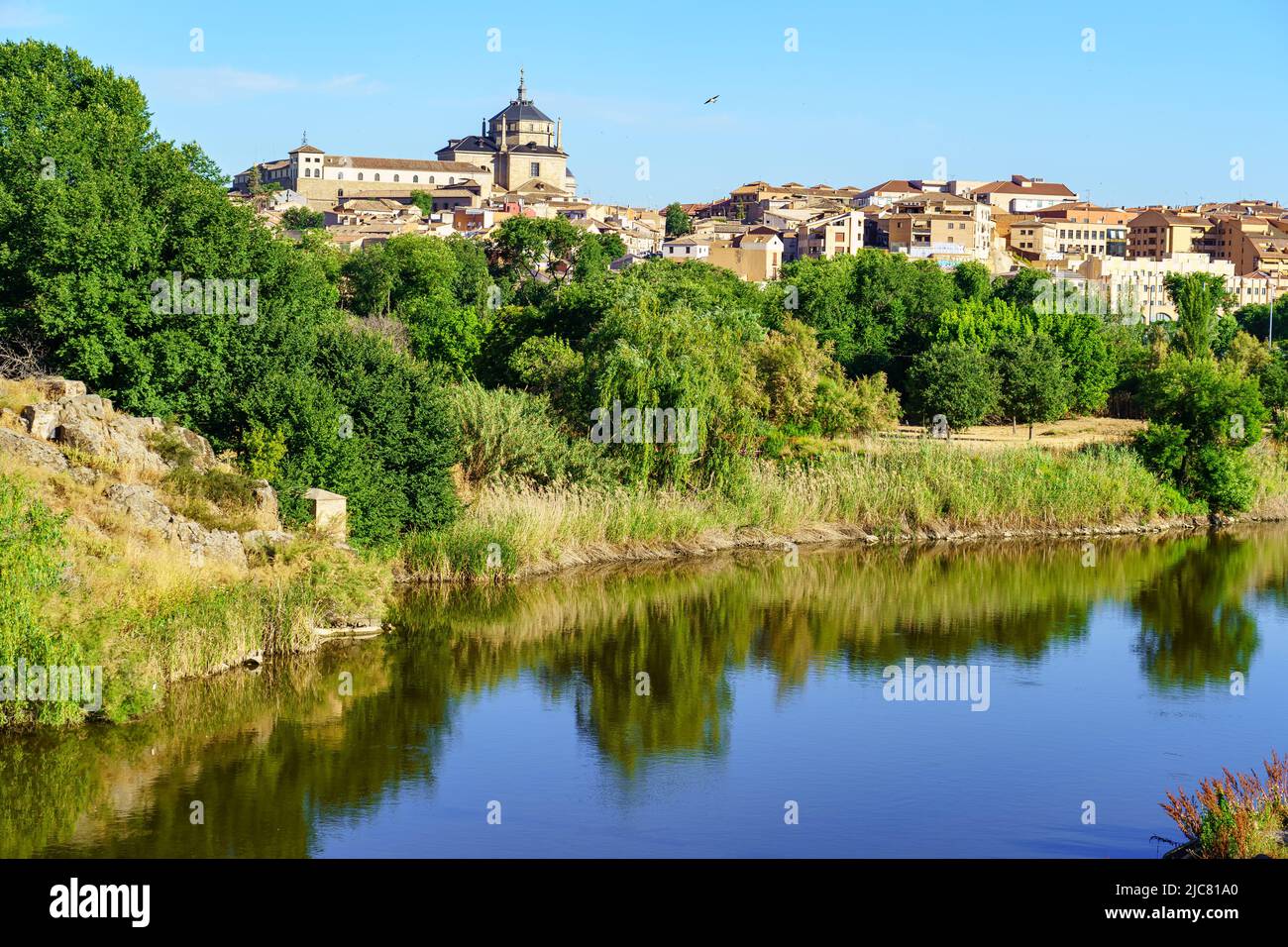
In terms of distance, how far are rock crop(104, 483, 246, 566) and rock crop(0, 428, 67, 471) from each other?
0.65 meters

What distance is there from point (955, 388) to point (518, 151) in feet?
334

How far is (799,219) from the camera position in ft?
322

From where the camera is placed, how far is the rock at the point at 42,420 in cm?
1508

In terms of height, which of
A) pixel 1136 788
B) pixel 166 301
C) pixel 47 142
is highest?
pixel 47 142

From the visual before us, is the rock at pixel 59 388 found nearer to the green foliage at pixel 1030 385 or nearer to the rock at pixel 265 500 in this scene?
the rock at pixel 265 500

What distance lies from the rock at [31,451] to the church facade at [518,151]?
107606mm

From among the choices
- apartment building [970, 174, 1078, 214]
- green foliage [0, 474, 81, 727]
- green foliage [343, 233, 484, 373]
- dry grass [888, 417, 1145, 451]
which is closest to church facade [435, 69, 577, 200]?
apartment building [970, 174, 1078, 214]

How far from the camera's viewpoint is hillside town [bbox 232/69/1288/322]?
8494 cm

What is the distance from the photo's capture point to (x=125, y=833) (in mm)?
10055

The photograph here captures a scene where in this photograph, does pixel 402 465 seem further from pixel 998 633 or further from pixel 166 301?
pixel 998 633

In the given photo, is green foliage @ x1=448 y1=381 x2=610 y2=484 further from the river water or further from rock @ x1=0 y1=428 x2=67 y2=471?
rock @ x1=0 y1=428 x2=67 y2=471
